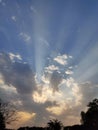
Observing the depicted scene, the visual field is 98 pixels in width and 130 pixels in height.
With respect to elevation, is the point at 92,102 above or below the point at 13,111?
above

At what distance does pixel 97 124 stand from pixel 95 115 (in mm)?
7217

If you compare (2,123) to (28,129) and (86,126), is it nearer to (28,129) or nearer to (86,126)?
(28,129)

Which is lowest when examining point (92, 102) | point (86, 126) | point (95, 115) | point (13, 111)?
point (86, 126)

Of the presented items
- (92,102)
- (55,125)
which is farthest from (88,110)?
(55,125)

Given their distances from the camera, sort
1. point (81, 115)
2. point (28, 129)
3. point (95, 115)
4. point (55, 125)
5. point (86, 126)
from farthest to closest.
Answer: point (81, 115) → point (28, 129) → point (55, 125) → point (95, 115) → point (86, 126)

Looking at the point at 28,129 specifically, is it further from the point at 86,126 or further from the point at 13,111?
the point at 86,126

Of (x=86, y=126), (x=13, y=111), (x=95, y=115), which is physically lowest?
(x=86, y=126)

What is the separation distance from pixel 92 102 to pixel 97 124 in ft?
89.3

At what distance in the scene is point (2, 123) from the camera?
9000 cm

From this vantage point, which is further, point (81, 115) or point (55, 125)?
point (81, 115)

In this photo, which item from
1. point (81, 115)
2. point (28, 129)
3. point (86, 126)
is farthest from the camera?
point (81, 115)

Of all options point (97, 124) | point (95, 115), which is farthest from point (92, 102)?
point (97, 124)

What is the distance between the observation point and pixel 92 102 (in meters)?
107

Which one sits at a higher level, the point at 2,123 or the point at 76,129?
the point at 2,123
